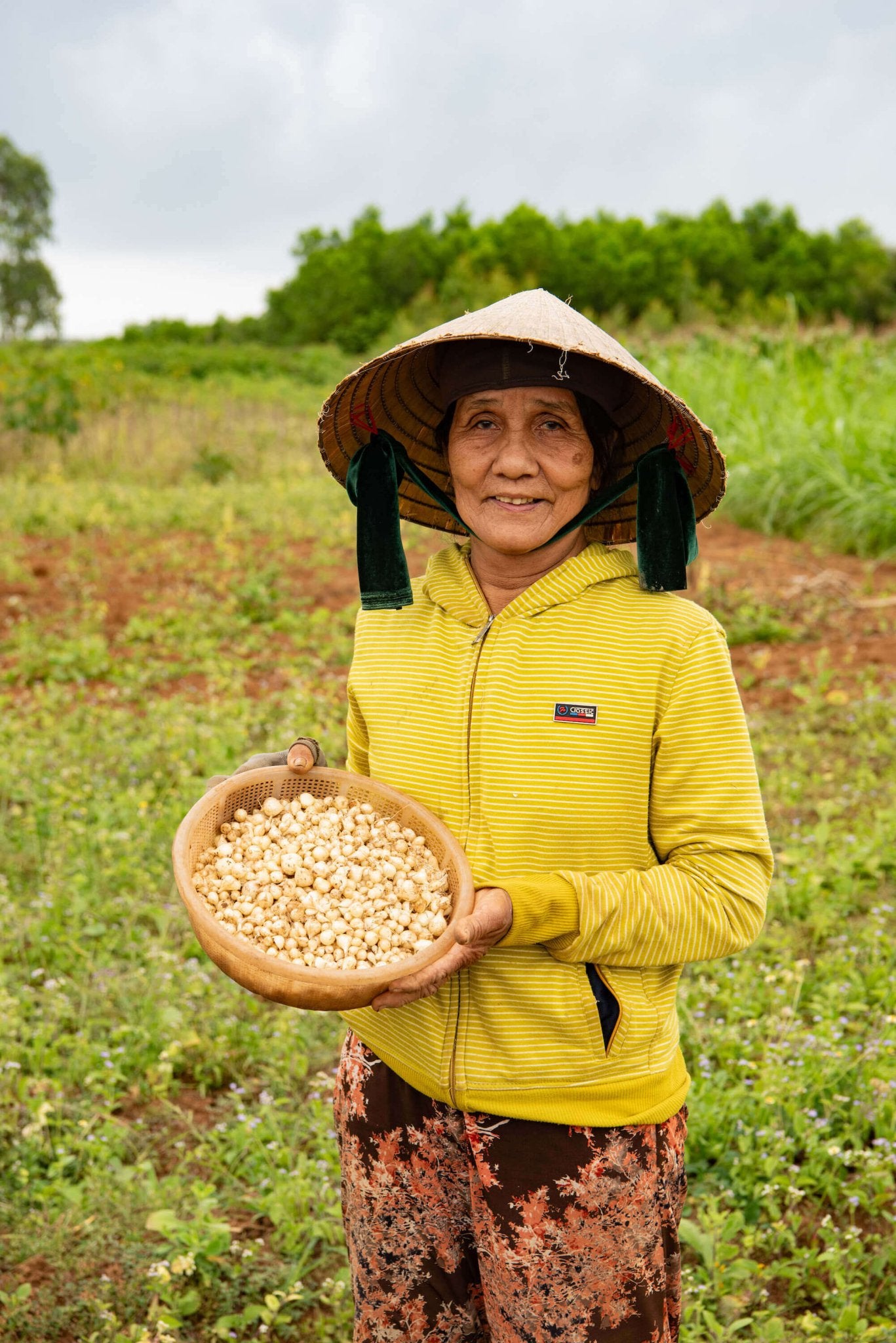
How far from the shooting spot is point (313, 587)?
7.34 m

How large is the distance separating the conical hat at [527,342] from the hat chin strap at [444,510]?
0.04 metres

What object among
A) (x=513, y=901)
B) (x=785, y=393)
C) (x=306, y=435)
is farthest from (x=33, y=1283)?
(x=306, y=435)

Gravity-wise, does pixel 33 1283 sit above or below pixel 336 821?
below

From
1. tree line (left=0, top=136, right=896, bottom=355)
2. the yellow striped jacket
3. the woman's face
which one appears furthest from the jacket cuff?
tree line (left=0, top=136, right=896, bottom=355)

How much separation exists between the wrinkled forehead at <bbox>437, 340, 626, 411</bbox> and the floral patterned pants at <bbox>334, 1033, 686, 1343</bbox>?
101 centimetres

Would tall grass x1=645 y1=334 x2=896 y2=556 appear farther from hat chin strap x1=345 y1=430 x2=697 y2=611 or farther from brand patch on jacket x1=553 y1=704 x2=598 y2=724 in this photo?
brand patch on jacket x1=553 y1=704 x2=598 y2=724

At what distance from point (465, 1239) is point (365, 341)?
3835 centimetres

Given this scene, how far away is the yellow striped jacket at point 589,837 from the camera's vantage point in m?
1.43

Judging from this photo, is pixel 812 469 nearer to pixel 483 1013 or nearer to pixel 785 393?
pixel 785 393

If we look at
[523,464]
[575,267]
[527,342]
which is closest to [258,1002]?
[523,464]

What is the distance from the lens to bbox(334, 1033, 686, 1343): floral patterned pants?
4.85 feet

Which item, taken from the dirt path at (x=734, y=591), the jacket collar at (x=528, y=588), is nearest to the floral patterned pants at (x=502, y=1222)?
the jacket collar at (x=528, y=588)

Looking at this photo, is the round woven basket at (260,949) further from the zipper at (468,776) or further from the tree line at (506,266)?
the tree line at (506,266)

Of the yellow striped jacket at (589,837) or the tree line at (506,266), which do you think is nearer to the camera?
the yellow striped jacket at (589,837)
